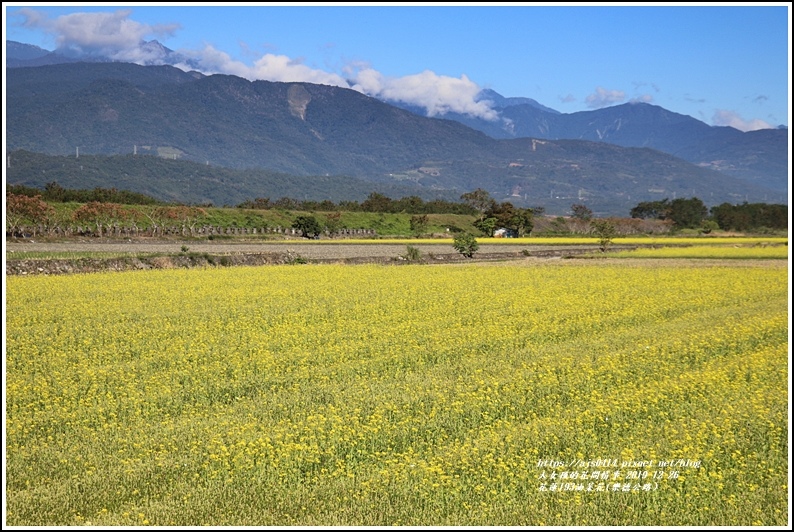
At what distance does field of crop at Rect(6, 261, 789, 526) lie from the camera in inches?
305

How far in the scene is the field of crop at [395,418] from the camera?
7.75 metres

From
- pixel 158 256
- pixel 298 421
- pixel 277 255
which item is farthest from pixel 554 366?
pixel 277 255

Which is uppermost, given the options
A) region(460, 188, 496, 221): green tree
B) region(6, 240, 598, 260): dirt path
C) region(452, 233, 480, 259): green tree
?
region(460, 188, 496, 221): green tree

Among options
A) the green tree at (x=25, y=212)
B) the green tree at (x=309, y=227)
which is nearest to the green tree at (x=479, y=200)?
the green tree at (x=309, y=227)

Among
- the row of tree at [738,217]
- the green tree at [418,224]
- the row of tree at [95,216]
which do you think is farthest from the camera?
the row of tree at [738,217]

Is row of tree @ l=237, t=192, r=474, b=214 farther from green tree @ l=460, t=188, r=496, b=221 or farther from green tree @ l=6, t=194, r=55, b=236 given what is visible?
green tree @ l=6, t=194, r=55, b=236

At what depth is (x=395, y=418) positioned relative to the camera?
10.3m

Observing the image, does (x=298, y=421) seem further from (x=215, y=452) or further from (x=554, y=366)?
(x=554, y=366)

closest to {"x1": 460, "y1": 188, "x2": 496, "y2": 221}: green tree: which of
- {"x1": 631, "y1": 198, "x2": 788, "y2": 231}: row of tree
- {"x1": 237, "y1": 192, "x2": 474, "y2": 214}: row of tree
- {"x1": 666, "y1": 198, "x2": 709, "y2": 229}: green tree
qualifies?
{"x1": 237, "y1": 192, "x2": 474, "y2": 214}: row of tree

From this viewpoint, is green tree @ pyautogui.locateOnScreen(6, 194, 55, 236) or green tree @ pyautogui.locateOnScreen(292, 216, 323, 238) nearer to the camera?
green tree @ pyautogui.locateOnScreen(6, 194, 55, 236)

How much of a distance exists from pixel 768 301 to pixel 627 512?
1998 centimetres

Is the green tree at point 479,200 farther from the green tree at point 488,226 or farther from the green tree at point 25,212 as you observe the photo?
the green tree at point 25,212

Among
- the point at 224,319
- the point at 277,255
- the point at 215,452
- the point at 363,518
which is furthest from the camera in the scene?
the point at 277,255

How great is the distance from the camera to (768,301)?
25.1m
